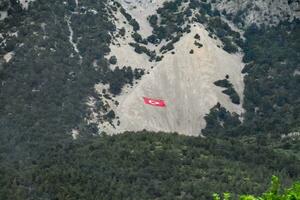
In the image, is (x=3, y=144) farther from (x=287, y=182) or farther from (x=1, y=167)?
(x=287, y=182)

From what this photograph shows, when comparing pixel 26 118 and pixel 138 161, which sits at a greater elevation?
pixel 26 118

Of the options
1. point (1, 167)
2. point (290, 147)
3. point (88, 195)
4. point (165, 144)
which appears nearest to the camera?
point (88, 195)

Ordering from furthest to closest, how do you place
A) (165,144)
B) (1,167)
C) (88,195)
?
(165,144), (1,167), (88,195)

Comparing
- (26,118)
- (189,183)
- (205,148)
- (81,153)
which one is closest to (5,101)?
(26,118)

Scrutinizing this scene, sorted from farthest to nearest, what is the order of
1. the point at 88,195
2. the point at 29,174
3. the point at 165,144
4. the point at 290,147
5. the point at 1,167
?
1. the point at 290,147
2. the point at 165,144
3. the point at 1,167
4. the point at 29,174
5. the point at 88,195

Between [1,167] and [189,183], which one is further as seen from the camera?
[1,167]

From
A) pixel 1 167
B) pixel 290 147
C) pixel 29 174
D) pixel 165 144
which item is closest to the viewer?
pixel 29 174

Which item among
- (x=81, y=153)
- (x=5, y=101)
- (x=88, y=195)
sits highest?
(x=5, y=101)

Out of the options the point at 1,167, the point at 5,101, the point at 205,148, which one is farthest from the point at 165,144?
the point at 5,101

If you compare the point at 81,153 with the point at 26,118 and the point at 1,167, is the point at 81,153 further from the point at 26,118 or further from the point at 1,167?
the point at 26,118
